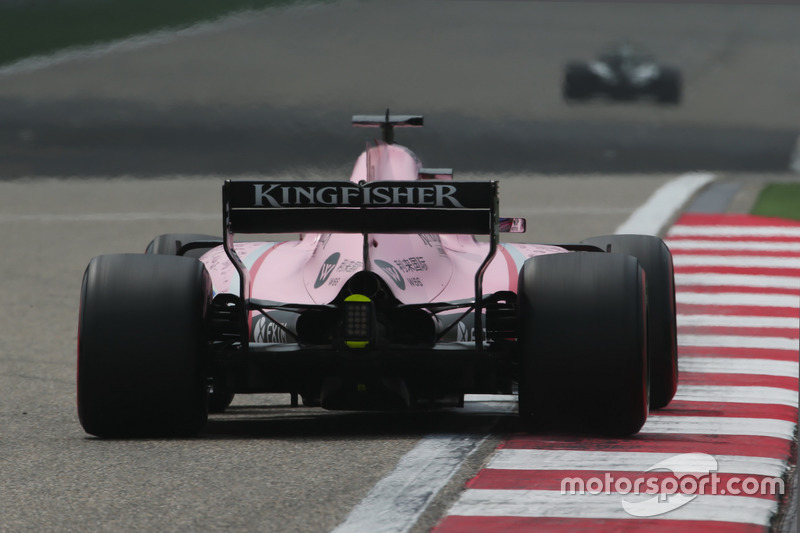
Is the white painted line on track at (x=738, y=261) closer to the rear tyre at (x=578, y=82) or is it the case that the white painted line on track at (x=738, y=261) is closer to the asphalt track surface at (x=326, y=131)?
the asphalt track surface at (x=326, y=131)

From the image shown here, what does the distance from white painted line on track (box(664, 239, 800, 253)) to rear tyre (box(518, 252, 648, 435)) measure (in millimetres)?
8356

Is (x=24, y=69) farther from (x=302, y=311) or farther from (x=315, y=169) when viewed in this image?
(x=302, y=311)

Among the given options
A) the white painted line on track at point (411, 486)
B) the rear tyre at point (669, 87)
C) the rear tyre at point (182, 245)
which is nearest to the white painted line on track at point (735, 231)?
the rear tyre at point (182, 245)

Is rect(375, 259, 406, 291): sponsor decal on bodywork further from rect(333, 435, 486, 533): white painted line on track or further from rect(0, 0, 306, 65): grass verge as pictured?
rect(0, 0, 306, 65): grass verge

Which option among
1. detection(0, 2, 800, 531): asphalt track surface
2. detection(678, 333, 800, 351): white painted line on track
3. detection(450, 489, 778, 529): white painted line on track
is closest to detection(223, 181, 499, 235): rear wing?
detection(0, 2, 800, 531): asphalt track surface

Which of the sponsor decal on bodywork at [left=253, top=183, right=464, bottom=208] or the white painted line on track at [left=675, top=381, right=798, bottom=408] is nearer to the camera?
the sponsor decal on bodywork at [left=253, top=183, right=464, bottom=208]

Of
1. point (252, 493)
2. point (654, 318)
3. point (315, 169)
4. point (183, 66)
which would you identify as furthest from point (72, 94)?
point (252, 493)

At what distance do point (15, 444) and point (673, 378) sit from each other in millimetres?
3005

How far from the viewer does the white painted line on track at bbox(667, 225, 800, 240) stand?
15.5m

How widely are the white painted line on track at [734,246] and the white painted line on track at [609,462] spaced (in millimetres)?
8663

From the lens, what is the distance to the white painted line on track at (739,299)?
37.9 feet

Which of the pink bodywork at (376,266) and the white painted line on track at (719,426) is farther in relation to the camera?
the pink bodywork at (376,266)

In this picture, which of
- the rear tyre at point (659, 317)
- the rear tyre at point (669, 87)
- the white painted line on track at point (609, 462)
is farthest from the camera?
the rear tyre at point (669, 87)

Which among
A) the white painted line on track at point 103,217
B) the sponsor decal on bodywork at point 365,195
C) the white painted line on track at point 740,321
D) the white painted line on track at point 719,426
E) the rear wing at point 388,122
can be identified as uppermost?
the rear wing at point 388,122
